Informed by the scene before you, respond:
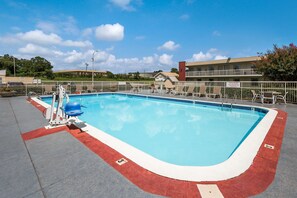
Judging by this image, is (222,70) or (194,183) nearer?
(194,183)

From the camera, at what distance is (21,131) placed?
440cm

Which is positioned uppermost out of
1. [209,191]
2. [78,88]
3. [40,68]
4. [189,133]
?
[40,68]

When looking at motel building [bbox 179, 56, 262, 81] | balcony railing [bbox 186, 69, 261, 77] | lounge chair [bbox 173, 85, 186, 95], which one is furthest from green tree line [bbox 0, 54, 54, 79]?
lounge chair [bbox 173, 85, 186, 95]

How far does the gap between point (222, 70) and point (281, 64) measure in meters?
15.7

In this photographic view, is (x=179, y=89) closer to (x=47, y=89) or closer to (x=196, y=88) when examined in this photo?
(x=196, y=88)

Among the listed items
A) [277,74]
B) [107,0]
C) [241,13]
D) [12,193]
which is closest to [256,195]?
[12,193]

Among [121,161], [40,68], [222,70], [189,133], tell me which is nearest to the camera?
[121,161]

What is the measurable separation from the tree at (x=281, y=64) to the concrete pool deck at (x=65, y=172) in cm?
1044

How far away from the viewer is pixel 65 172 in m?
2.44

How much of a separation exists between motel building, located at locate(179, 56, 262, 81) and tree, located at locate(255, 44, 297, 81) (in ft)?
36.4

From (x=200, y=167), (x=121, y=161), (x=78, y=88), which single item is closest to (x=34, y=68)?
(x=78, y=88)

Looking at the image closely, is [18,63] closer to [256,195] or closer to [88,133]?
[88,133]

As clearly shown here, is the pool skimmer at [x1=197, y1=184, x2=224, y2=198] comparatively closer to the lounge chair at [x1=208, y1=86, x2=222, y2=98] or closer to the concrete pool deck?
the concrete pool deck

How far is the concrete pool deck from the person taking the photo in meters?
2.00
